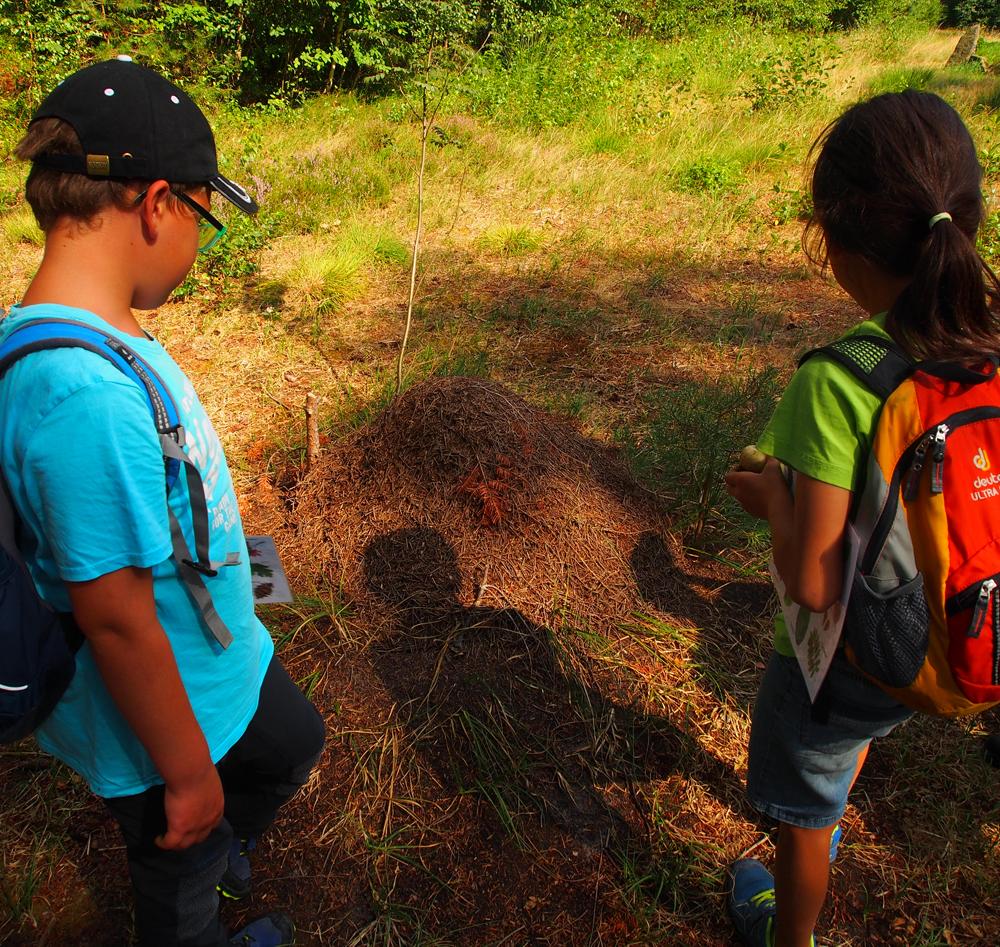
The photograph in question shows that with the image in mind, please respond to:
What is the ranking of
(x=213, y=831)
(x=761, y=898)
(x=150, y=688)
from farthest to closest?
(x=761, y=898) < (x=213, y=831) < (x=150, y=688)

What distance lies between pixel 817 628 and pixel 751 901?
0.99m

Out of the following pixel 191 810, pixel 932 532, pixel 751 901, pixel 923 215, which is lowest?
pixel 751 901

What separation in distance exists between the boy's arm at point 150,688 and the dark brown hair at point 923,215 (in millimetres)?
1299

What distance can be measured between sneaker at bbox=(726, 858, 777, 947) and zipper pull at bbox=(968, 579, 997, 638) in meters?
1.05

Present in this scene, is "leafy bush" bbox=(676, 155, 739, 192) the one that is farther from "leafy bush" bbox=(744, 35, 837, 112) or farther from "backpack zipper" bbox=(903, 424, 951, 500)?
"backpack zipper" bbox=(903, 424, 951, 500)

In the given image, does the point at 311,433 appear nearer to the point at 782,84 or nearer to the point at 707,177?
the point at 707,177

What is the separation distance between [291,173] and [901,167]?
21.3ft

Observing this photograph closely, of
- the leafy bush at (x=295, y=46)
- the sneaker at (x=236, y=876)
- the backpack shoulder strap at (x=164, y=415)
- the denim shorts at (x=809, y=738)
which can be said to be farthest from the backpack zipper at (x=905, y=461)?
the leafy bush at (x=295, y=46)

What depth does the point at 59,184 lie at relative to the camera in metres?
1.04

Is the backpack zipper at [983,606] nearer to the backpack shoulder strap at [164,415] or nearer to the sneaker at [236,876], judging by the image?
the backpack shoulder strap at [164,415]

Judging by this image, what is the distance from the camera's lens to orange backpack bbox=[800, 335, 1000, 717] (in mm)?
1061

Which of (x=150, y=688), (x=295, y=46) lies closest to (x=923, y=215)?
(x=150, y=688)

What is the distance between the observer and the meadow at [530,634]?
6.19 ft

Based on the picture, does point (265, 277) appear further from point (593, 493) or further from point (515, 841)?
point (515, 841)
